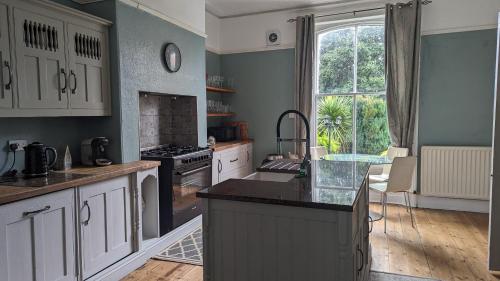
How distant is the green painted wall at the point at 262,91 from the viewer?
541cm

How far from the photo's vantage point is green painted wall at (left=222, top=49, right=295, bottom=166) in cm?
541

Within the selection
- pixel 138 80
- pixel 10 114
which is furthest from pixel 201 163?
pixel 10 114

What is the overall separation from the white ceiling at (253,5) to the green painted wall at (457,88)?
5.07 ft

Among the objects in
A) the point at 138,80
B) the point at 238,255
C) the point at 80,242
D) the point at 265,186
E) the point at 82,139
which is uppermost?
the point at 138,80

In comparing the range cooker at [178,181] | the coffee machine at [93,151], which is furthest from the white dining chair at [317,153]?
the coffee machine at [93,151]

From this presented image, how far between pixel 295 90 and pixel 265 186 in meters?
3.58

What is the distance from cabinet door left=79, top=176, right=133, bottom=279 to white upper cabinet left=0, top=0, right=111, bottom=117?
0.66 metres

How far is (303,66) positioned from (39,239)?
409 centimetres

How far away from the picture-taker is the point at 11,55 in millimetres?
2199

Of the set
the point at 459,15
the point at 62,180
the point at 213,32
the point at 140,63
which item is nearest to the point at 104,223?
the point at 62,180

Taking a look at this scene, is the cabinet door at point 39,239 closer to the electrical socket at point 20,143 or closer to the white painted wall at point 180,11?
the electrical socket at point 20,143

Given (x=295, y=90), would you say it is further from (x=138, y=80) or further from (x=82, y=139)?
(x=82, y=139)

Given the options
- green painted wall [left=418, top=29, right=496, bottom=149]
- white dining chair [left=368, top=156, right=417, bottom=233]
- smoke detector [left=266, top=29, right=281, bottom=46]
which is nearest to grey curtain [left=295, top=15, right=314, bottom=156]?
smoke detector [left=266, top=29, right=281, bottom=46]

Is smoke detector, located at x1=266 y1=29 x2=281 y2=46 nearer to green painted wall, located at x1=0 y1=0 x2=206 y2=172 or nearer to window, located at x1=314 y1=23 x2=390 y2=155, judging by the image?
window, located at x1=314 y1=23 x2=390 y2=155
